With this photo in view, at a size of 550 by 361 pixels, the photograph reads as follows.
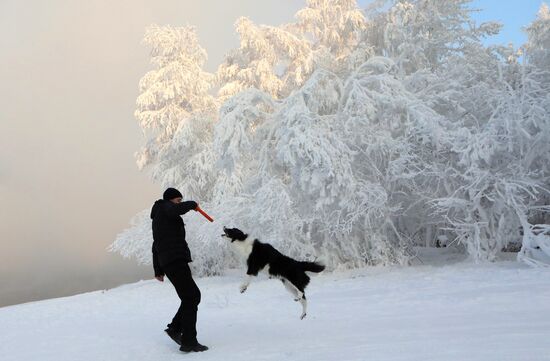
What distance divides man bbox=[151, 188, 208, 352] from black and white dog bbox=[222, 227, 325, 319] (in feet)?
2.06

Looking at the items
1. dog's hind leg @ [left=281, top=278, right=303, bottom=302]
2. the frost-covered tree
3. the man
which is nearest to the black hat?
the man

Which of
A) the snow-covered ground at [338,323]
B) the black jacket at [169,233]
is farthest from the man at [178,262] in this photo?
the snow-covered ground at [338,323]

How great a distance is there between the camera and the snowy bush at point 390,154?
559 inches

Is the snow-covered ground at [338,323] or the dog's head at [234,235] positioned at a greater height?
the dog's head at [234,235]

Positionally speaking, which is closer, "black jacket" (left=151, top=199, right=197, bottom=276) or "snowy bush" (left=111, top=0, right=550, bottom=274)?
"black jacket" (left=151, top=199, right=197, bottom=276)

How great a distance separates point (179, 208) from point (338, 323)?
3.16 metres

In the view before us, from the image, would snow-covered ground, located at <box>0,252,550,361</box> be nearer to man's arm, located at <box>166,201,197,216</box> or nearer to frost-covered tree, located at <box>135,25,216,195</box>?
man's arm, located at <box>166,201,197,216</box>

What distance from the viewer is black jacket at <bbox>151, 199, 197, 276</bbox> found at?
638cm

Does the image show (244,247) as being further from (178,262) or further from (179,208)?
(179,208)

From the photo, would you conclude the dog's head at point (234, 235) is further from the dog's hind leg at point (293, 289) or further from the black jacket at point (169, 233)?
the dog's hind leg at point (293, 289)

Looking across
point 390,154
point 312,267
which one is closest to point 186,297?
point 312,267

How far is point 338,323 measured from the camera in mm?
7766

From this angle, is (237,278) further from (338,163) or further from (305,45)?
(305,45)

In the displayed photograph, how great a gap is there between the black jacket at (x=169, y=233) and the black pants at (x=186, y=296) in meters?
0.10
